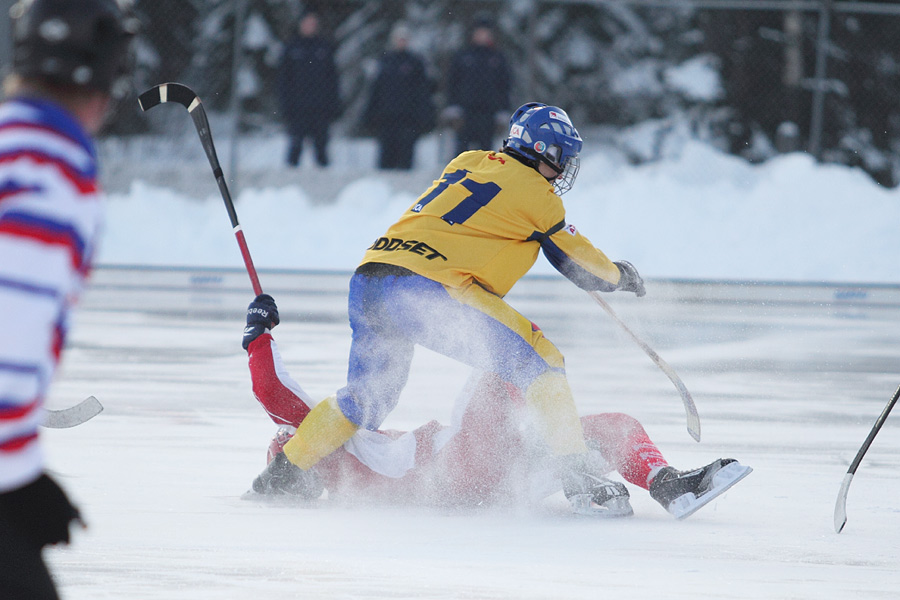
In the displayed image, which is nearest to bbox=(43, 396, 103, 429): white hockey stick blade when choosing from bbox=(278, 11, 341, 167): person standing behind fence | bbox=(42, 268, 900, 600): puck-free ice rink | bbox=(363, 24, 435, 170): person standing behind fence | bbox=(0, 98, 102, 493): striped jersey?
bbox=(42, 268, 900, 600): puck-free ice rink

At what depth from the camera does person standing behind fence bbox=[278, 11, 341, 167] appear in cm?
1295

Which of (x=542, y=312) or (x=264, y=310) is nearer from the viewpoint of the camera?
(x=264, y=310)

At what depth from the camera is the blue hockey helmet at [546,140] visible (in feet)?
15.1

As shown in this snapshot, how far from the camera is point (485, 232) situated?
444 cm

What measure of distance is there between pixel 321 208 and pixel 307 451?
9132 millimetres

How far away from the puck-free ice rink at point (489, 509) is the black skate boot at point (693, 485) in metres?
0.08

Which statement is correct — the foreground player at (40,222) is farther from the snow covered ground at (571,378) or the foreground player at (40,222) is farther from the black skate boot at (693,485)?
the black skate boot at (693,485)

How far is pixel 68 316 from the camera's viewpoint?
1.82 metres

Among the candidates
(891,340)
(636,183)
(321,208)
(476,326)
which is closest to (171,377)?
(476,326)

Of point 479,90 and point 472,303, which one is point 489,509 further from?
point 479,90

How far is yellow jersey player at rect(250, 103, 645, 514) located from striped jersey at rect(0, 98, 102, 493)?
2.53m

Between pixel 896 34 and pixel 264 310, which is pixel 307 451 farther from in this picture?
pixel 896 34

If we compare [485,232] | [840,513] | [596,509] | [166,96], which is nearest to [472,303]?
[485,232]

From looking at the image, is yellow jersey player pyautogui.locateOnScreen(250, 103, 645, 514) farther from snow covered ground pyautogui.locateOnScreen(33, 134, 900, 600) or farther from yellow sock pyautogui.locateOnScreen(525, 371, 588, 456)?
snow covered ground pyautogui.locateOnScreen(33, 134, 900, 600)
